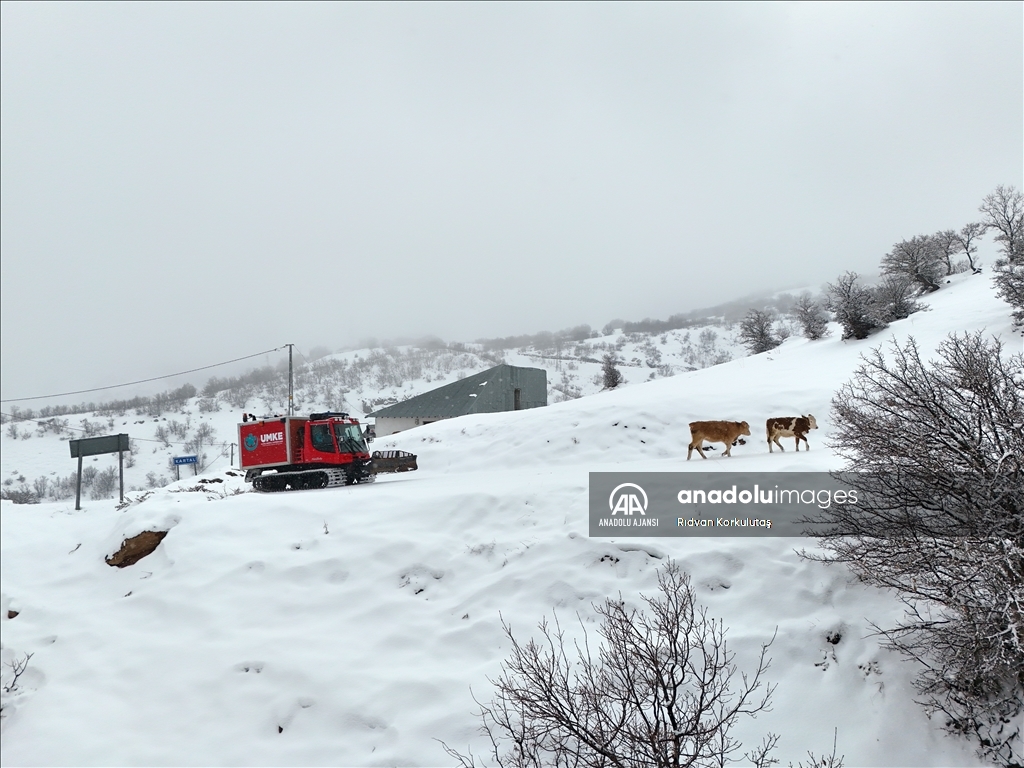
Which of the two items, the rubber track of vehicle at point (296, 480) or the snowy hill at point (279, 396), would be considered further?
the snowy hill at point (279, 396)

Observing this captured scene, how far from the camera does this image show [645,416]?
18.3m

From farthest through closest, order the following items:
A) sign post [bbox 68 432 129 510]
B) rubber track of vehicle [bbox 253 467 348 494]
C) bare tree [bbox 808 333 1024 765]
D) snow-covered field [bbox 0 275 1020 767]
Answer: sign post [bbox 68 432 129 510], rubber track of vehicle [bbox 253 467 348 494], snow-covered field [bbox 0 275 1020 767], bare tree [bbox 808 333 1024 765]

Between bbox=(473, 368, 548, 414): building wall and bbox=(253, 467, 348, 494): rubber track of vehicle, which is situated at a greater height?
bbox=(473, 368, 548, 414): building wall

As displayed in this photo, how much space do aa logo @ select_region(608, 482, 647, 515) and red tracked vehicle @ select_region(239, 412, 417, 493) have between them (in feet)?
27.3

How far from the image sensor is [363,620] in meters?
9.09

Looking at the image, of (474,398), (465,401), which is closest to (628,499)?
(474,398)

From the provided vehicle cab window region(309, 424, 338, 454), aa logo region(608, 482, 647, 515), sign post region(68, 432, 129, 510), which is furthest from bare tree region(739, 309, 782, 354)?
sign post region(68, 432, 129, 510)

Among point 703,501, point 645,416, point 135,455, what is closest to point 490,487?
point 703,501

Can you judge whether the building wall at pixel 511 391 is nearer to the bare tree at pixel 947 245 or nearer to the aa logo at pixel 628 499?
the aa logo at pixel 628 499

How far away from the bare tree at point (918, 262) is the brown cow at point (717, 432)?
30.2 meters

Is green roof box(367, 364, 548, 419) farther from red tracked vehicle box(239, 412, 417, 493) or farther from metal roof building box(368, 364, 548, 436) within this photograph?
red tracked vehicle box(239, 412, 417, 493)

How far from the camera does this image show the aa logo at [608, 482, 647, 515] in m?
10.8

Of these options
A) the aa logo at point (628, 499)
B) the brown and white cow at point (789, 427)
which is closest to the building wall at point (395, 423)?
the brown and white cow at point (789, 427)

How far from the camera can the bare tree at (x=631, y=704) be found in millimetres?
5152
